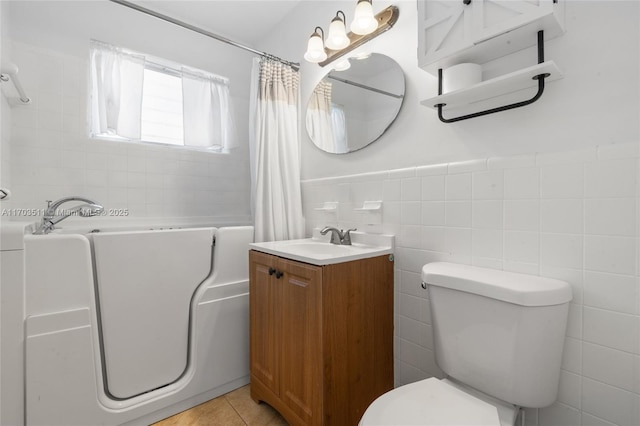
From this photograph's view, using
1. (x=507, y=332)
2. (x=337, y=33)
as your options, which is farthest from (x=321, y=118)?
(x=507, y=332)

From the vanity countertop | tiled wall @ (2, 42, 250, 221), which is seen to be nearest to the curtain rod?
tiled wall @ (2, 42, 250, 221)

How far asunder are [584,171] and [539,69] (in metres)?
0.35

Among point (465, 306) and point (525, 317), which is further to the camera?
point (465, 306)

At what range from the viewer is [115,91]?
201cm

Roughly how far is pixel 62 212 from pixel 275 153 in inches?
56.6

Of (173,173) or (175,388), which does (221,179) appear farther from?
(175,388)

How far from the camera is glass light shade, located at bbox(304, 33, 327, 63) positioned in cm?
167

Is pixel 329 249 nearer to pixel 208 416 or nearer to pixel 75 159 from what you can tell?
pixel 208 416

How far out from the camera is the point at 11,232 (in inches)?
41.1

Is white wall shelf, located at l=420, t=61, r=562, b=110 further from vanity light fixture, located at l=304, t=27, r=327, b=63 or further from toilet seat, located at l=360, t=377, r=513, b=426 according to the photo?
toilet seat, located at l=360, t=377, r=513, b=426

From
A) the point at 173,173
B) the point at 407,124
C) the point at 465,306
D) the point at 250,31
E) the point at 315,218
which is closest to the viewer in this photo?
the point at 465,306

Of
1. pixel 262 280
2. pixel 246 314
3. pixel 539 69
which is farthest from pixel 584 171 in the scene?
pixel 246 314

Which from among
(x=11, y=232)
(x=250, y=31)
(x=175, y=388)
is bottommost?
(x=175, y=388)

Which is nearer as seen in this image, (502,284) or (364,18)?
(502,284)
